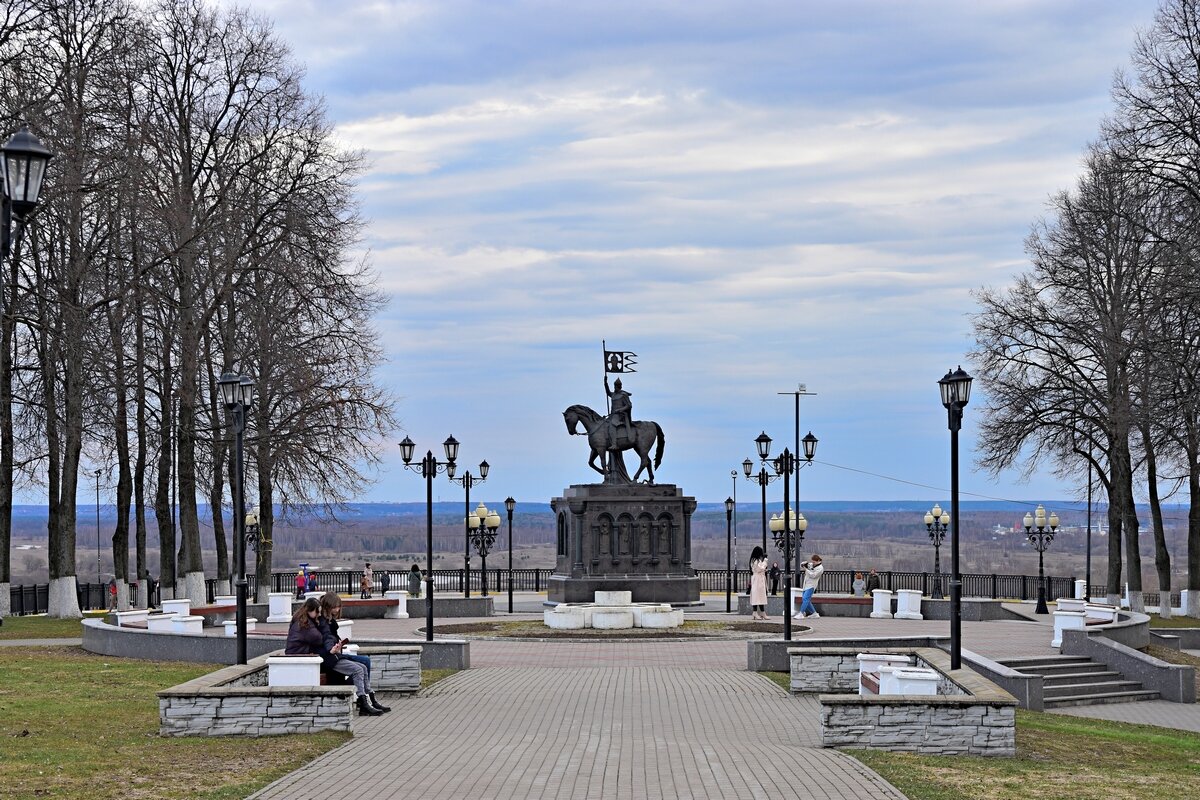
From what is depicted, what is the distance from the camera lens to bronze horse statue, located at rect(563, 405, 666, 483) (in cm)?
4178

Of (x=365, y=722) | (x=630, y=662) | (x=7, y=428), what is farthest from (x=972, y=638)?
(x=7, y=428)

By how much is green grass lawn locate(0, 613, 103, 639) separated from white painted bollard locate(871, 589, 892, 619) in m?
19.6

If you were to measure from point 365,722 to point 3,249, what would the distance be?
7.83 metres

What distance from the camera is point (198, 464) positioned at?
40.2 metres

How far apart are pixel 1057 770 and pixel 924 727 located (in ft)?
4.38

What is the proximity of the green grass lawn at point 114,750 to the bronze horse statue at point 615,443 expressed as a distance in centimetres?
2191

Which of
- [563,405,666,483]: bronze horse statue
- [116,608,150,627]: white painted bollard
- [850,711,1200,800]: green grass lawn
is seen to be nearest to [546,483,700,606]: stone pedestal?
[563,405,666,483]: bronze horse statue

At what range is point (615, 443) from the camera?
41.8m

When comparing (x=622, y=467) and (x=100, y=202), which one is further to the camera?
(x=622, y=467)

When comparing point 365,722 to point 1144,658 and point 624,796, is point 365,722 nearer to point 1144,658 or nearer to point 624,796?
point 624,796

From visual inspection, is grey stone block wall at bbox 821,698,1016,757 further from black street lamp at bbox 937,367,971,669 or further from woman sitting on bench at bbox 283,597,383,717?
woman sitting on bench at bbox 283,597,383,717

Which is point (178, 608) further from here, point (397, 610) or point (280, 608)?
point (397, 610)

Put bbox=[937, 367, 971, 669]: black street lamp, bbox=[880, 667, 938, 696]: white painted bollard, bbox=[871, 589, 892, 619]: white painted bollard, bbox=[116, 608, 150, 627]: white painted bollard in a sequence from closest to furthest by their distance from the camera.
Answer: bbox=[880, 667, 938, 696]: white painted bollard → bbox=[937, 367, 971, 669]: black street lamp → bbox=[116, 608, 150, 627]: white painted bollard → bbox=[871, 589, 892, 619]: white painted bollard

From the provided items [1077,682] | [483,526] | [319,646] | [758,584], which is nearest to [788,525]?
[1077,682]
